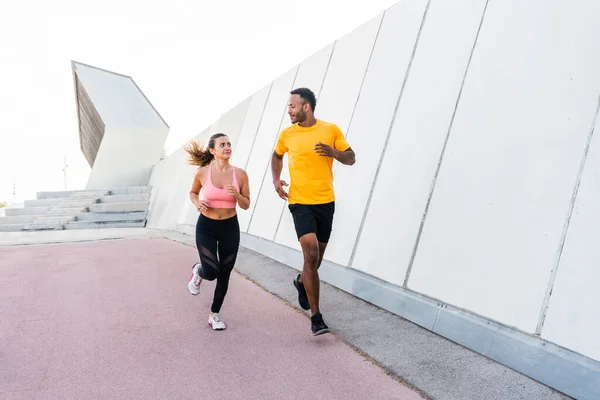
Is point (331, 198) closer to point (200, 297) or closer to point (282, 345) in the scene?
point (282, 345)

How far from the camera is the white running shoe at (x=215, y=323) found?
4371 millimetres

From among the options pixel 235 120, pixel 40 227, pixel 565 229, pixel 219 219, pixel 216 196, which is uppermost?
pixel 235 120

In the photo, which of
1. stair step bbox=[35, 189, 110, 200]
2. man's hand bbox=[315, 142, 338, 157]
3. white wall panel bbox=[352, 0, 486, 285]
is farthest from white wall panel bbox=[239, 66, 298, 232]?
stair step bbox=[35, 189, 110, 200]

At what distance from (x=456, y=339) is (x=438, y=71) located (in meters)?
2.93

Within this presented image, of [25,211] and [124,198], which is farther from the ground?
[124,198]

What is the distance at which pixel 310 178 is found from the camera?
168 inches

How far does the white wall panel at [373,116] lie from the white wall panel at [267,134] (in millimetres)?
3544

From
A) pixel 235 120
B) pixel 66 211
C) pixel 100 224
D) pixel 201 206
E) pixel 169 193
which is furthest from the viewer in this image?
pixel 66 211

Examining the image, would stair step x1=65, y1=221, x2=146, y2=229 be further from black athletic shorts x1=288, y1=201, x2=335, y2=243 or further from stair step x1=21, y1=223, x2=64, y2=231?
black athletic shorts x1=288, y1=201, x2=335, y2=243

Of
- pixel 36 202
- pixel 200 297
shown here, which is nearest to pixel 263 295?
pixel 200 297

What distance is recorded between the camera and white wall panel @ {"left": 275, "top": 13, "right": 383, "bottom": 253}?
23.6ft

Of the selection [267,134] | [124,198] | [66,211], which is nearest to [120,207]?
[124,198]

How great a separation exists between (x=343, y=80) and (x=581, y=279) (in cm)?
544

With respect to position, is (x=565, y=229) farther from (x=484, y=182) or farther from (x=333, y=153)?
(x=333, y=153)
